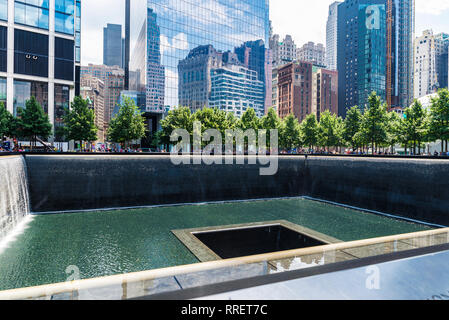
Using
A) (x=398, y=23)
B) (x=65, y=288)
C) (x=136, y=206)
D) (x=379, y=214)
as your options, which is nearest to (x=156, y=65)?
(x=136, y=206)

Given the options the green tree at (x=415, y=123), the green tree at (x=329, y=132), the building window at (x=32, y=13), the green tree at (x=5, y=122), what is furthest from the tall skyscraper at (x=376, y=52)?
the green tree at (x=5, y=122)

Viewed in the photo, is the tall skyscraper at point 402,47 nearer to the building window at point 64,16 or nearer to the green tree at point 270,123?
the green tree at point 270,123

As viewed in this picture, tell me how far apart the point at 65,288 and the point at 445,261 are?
4.98 m

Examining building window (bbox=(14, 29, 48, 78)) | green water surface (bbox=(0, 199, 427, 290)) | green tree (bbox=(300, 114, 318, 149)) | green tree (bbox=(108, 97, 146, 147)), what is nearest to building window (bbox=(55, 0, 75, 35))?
building window (bbox=(14, 29, 48, 78))

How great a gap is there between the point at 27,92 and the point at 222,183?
1670 inches

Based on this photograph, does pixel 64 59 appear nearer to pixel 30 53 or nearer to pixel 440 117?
pixel 30 53

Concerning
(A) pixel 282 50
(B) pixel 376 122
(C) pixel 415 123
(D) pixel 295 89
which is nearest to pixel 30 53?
(B) pixel 376 122

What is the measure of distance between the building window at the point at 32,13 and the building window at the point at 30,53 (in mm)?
1645

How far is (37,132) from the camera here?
40.7 meters

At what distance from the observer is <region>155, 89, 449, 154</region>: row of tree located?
33406mm

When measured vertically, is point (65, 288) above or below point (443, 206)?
above

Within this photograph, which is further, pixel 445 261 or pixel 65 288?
pixel 445 261

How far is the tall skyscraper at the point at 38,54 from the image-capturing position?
45656mm
